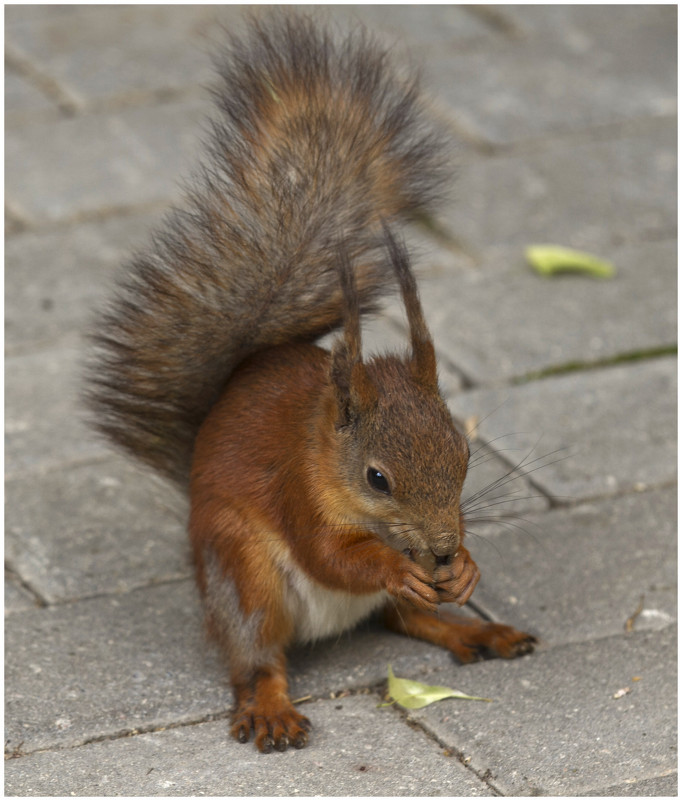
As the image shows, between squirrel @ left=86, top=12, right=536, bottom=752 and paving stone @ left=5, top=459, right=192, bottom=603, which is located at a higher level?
squirrel @ left=86, top=12, right=536, bottom=752

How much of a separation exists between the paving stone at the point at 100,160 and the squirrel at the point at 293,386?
1.66 m

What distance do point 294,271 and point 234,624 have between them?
0.60m

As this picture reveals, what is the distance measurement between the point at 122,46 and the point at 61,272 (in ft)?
5.20

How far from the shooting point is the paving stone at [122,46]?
15.0ft

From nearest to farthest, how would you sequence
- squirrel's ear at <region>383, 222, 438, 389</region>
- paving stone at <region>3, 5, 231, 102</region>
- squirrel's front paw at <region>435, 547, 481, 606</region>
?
squirrel's ear at <region>383, 222, 438, 389</region> → squirrel's front paw at <region>435, 547, 481, 606</region> → paving stone at <region>3, 5, 231, 102</region>

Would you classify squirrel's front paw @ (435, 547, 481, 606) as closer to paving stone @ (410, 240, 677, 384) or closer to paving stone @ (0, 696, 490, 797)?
paving stone @ (0, 696, 490, 797)

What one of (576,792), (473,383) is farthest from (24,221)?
(576,792)

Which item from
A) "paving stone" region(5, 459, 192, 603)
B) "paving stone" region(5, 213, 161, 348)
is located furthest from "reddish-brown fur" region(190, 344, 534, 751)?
"paving stone" region(5, 213, 161, 348)

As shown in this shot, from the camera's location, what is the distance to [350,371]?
6.17ft

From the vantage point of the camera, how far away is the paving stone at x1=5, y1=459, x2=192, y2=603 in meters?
2.43

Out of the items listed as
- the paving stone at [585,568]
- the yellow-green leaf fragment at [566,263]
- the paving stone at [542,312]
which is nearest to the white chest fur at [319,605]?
the paving stone at [585,568]

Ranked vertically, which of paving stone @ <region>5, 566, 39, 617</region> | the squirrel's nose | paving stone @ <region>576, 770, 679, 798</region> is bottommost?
paving stone @ <region>5, 566, 39, 617</region>

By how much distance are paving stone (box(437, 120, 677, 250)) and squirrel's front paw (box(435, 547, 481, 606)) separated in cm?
197

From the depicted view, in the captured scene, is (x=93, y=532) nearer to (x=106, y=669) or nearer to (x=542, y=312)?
(x=106, y=669)
